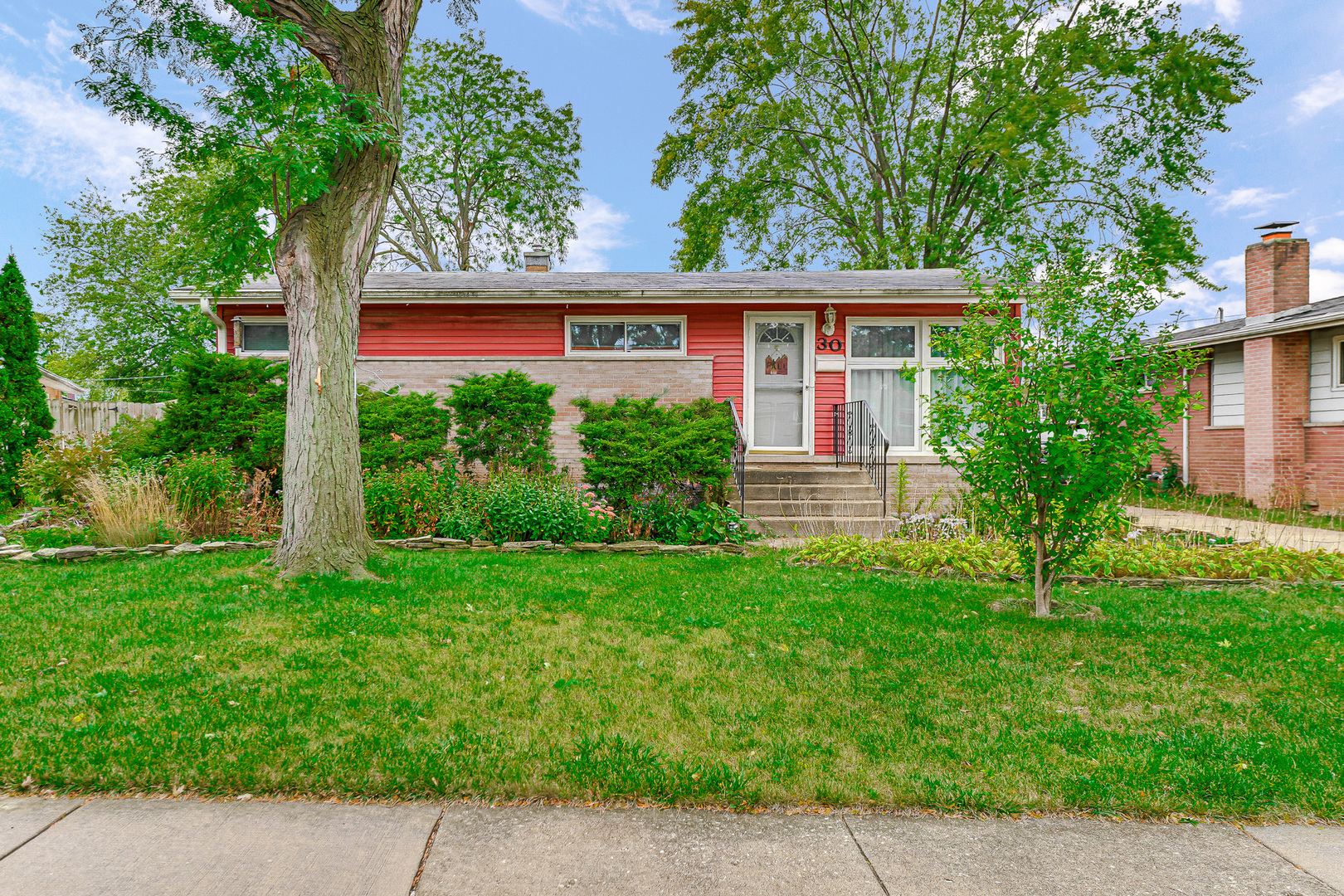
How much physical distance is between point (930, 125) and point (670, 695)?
2162 cm

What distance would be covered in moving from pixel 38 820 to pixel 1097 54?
77.8 feet

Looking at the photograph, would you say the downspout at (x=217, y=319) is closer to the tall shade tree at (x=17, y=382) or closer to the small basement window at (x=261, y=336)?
the small basement window at (x=261, y=336)

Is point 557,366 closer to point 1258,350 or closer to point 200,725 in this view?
point 200,725

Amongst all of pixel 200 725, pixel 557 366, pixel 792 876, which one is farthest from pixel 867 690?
pixel 557 366

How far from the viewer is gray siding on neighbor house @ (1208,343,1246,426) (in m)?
13.4

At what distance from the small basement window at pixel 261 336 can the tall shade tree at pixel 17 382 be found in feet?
9.20

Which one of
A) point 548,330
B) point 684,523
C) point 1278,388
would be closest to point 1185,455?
point 1278,388

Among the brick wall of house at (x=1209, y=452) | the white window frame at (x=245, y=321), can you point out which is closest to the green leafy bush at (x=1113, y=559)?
the brick wall of house at (x=1209, y=452)

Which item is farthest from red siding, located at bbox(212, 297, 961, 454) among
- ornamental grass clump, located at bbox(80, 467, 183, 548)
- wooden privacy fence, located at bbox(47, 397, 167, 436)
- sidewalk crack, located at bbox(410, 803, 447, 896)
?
sidewalk crack, located at bbox(410, 803, 447, 896)

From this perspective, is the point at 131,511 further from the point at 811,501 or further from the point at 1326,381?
the point at 1326,381

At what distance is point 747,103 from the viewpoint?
20.3 m

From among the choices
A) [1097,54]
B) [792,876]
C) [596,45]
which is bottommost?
[792,876]

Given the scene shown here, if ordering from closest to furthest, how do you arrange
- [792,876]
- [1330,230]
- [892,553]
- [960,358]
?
[792,876], [960,358], [892,553], [1330,230]

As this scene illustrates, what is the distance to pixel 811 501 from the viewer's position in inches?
347
